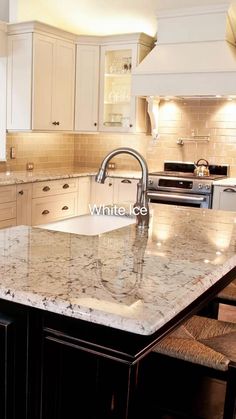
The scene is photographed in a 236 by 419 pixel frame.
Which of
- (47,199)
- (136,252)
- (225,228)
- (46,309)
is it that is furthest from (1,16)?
(46,309)

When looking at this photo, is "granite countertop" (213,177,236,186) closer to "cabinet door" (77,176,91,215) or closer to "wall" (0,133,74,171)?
"cabinet door" (77,176,91,215)

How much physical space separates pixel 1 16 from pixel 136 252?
13.3 ft

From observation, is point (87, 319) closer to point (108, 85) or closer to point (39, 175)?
point (39, 175)

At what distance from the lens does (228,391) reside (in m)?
1.56

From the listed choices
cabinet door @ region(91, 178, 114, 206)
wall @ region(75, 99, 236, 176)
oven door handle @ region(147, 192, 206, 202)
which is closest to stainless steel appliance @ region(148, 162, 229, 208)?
oven door handle @ region(147, 192, 206, 202)

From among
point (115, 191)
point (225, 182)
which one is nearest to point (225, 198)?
point (225, 182)

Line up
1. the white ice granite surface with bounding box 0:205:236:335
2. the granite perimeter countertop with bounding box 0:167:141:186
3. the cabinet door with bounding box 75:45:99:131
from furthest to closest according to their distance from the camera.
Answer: the cabinet door with bounding box 75:45:99:131, the granite perimeter countertop with bounding box 0:167:141:186, the white ice granite surface with bounding box 0:205:236:335

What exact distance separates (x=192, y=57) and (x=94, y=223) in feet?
8.93

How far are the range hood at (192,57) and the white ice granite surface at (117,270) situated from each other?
263cm

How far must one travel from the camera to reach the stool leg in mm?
1543

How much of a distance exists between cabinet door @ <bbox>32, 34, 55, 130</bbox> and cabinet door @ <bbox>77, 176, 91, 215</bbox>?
2.15 feet

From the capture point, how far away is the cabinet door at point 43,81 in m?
4.73

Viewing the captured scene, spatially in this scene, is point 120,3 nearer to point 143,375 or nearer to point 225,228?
point 225,228

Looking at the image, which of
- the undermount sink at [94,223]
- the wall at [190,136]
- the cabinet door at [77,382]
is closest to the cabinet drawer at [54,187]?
the wall at [190,136]
